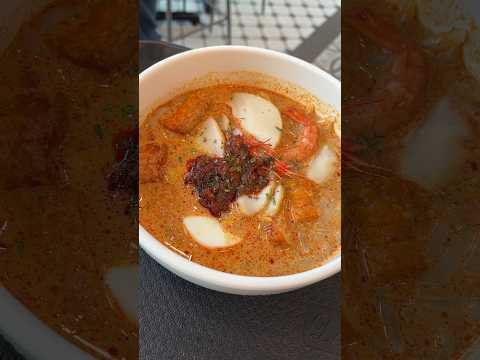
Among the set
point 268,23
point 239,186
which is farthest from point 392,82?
point 268,23

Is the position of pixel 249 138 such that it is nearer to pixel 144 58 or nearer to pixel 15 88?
pixel 144 58

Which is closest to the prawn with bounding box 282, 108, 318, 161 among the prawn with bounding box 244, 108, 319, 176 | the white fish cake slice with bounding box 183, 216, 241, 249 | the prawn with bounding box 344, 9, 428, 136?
the prawn with bounding box 244, 108, 319, 176

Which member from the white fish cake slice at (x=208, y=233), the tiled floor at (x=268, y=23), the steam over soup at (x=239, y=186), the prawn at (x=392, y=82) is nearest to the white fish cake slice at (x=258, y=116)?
the steam over soup at (x=239, y=186)

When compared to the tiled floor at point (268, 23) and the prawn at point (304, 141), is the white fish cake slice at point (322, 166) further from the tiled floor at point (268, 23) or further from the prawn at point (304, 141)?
the tiled floor at point (268, 23)

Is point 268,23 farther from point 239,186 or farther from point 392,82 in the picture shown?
point 392,82

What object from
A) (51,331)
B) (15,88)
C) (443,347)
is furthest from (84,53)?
(443,347)

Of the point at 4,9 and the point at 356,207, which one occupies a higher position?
the point at 4,9
